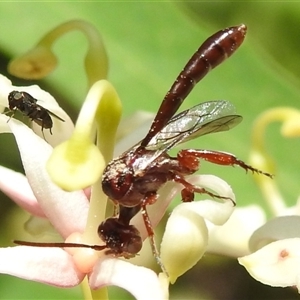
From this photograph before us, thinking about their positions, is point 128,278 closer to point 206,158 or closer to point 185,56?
point 206,158

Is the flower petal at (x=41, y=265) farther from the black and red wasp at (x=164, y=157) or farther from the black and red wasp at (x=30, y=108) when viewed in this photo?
the black and red wasp at (x=30, y=108)

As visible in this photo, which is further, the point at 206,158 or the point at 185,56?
the point at 185,56

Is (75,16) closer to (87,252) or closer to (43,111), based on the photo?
(43,111)

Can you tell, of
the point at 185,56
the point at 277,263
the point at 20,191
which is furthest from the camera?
the point at 185,56

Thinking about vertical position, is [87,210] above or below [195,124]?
below

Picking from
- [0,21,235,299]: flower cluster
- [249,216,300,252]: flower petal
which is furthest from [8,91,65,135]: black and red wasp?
[249,216,300,252]: flower petal

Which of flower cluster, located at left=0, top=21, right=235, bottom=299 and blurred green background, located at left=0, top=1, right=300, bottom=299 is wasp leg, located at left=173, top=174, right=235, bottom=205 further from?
blurred green background, located at left=0, top=1, right=300, bottom=299

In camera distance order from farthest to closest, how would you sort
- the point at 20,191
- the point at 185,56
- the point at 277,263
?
the point at 185,56 → the point at 20,191 → the point at 277,263

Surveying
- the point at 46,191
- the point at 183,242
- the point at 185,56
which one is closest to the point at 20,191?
the point at 46,191
